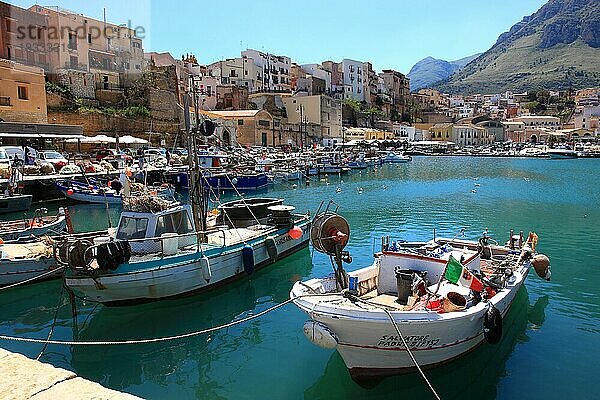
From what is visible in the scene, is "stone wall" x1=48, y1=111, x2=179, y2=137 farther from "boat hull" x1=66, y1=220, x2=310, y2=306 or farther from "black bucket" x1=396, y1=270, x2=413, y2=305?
"black bucket" x1=396, y1=270, x2=413, y2=305

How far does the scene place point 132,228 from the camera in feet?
39.6

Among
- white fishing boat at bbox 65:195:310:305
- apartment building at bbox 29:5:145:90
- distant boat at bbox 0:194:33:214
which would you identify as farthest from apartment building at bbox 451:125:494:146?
white fishing boat at bbox 65:195:310:305

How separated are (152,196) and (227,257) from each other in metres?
2.57

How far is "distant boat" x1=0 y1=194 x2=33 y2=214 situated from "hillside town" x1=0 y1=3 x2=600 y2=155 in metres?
9.60

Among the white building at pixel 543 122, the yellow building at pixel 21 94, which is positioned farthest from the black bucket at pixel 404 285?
the white building at pixel 543 122

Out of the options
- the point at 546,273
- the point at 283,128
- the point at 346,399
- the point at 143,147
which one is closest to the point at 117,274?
the point at 346,399

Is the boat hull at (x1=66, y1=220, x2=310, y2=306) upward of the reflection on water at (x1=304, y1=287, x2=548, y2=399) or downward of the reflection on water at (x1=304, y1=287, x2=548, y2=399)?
upward

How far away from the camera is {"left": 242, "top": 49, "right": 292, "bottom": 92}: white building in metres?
85.7

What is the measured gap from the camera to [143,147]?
49.2 m

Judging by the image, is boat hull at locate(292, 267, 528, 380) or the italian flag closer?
boat hull at locate(292, 267, 528, 380)

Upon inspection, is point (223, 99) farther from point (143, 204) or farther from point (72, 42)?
point (143, 204)

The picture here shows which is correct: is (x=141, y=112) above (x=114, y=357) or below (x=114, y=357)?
above

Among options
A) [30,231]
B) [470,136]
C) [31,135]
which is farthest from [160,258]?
[470,136]

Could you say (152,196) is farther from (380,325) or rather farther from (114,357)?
(380,325)
